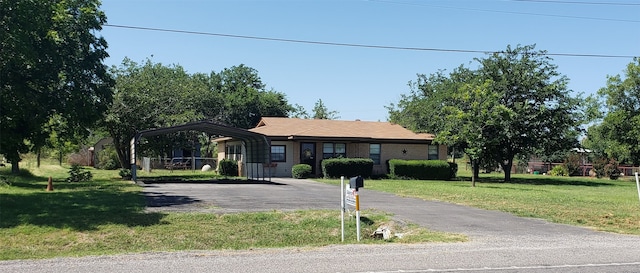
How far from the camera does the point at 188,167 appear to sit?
1825 inches

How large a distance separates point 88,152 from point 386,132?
33.3 metres

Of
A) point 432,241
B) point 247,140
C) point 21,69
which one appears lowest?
point 432,241

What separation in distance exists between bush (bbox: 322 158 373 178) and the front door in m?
1.86

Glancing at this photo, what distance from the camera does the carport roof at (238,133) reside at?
2518 cm

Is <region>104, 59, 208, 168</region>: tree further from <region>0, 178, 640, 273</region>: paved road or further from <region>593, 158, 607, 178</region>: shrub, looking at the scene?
<region>593, 158, 607, 178</region>: shrub

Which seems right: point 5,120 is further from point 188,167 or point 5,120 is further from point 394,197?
point 188,167

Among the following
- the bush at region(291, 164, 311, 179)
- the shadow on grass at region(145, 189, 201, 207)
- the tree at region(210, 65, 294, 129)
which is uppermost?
the tree at region(210, 65, 294, 129)

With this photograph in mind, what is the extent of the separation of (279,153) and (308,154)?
180cm

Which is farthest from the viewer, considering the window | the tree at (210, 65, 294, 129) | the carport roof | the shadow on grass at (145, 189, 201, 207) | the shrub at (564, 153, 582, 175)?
the tree at (210, 65, 294, 129)

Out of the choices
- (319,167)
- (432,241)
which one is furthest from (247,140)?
(432,241)

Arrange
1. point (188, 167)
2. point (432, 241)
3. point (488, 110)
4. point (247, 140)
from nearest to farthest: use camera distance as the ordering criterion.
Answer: point (432, 241), point (488, 110), point (247, 140), point (188, 167)

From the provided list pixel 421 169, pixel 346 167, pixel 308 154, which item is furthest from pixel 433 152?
pixel 308 154

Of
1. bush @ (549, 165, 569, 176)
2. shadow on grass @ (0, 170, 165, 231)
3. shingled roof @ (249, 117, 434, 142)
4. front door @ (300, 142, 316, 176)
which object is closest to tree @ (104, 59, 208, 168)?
shingled roof @ (249, 117, 434, 142)

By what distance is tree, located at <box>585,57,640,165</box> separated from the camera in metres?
42.6
